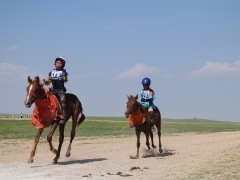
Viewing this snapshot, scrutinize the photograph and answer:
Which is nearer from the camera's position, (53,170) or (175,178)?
(175,178)

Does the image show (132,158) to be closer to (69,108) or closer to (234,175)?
(69,108)

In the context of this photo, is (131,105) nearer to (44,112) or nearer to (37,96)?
(44,112)

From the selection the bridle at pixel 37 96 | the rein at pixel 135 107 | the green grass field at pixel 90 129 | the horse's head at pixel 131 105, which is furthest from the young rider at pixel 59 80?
the green grass field at pixel 90 129

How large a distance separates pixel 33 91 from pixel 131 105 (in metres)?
3.95

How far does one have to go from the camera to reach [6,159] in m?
15.0

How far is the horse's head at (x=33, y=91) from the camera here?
487 inches

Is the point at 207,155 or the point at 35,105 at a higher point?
the point at 35,105

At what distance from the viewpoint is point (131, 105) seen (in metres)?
15.1

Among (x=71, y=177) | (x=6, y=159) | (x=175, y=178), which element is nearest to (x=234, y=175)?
(x=175, y=178)

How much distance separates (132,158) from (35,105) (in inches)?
166

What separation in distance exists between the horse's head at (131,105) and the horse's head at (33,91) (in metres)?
3.42

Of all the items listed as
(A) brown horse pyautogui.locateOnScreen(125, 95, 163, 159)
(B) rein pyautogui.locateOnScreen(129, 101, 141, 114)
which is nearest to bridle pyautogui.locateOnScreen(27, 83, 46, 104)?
(A) brown horse pyautogui.locateOnScreen(125, 95, 163, 159)

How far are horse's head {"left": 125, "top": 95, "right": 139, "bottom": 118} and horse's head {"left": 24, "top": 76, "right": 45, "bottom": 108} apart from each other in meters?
3.42

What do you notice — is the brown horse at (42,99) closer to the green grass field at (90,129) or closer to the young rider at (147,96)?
the young rider at (147,96)
